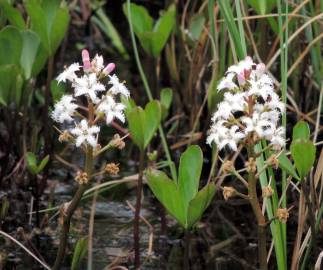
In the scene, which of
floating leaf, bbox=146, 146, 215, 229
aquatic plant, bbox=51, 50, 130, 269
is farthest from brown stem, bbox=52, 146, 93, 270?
floating leaf, bbox=146, 146, 215, 229

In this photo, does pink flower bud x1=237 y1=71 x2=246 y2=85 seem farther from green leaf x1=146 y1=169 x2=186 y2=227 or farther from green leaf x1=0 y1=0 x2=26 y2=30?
green leaf x1=0 y1=0 x2=26 y2=30

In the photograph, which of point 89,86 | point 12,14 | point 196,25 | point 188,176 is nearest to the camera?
point 89,86

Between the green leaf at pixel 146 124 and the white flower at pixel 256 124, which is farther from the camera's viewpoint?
the green leaf at pixel 146 124

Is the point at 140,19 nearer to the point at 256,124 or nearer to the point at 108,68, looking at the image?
the point at 108,68

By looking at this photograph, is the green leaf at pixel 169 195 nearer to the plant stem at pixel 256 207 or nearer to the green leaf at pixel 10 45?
the plant stem at pixel 256 207

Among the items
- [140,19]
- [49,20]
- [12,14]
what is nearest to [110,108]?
[49,20]

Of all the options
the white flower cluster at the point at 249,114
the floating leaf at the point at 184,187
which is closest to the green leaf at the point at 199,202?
the floating leaf at the point at 184,187
